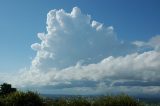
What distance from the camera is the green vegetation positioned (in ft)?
106

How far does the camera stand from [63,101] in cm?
3447

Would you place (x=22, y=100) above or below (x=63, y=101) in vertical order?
above

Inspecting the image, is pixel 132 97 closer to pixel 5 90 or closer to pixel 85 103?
pixel 85 103

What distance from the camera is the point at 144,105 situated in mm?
31312

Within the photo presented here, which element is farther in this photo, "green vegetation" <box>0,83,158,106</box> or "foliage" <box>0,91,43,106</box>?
"foliage" <box>0,91,43,106</box>

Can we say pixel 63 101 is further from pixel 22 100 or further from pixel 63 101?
pixel 22 100

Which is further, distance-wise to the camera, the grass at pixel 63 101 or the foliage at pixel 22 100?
the foliage at pixel 22 100

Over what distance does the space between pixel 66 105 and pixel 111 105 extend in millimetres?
4037

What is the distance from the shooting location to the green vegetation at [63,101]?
1268 inches

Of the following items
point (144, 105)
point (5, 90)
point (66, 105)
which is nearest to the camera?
point (144, 105)

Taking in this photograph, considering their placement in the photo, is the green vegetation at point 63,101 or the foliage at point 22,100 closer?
the green vegetation at point 63,101

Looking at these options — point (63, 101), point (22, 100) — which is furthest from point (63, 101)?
point (22, 100)

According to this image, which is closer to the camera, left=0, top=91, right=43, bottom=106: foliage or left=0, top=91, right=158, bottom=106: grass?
left=0, top=91, right=158, bottom=106: grass

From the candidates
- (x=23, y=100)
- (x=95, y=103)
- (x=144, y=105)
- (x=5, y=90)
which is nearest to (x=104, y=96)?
(x=95, y=103)
